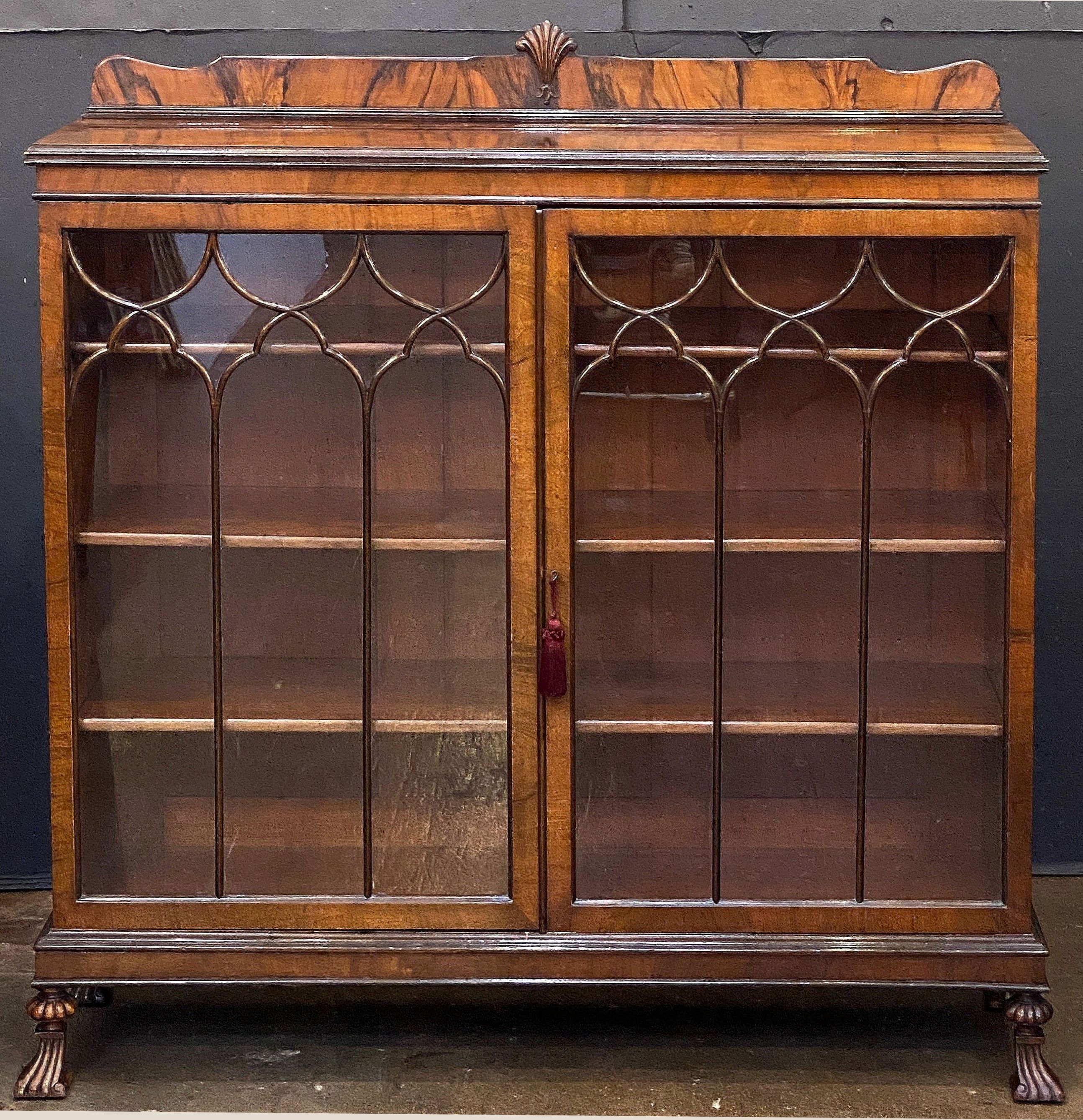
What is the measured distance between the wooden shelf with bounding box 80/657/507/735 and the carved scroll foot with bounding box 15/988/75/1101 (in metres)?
0.39

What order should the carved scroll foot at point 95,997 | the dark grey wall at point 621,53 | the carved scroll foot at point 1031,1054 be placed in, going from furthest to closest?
the dark grey wall at point 621,53, the carved scroll foot at point 95,997, the carved scroll foot at point 1031,1054

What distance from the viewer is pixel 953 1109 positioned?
6.70ft

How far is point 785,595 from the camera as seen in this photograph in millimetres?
2109

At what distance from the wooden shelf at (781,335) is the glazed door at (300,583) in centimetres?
11

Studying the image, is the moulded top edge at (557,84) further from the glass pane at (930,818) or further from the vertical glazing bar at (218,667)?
the glass pane at (930,818)

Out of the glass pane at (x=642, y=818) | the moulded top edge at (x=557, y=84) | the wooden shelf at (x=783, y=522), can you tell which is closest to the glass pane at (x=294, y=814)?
the glass pane at (x=642, y=818)

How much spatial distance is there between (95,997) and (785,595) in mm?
1279

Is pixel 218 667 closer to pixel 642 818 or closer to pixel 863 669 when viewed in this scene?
pixel 642 818

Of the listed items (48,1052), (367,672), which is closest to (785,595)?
(367,672)

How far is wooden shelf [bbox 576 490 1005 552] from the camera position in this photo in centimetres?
207

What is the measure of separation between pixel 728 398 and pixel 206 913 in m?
1.04

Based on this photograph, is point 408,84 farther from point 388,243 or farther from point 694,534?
point 694,534

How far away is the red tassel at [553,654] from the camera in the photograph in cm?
203

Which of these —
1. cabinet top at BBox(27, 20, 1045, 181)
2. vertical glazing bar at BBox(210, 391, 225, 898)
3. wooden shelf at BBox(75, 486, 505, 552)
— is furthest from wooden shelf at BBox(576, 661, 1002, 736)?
cabinet top at BBox(27, 20, 1045, 181)
